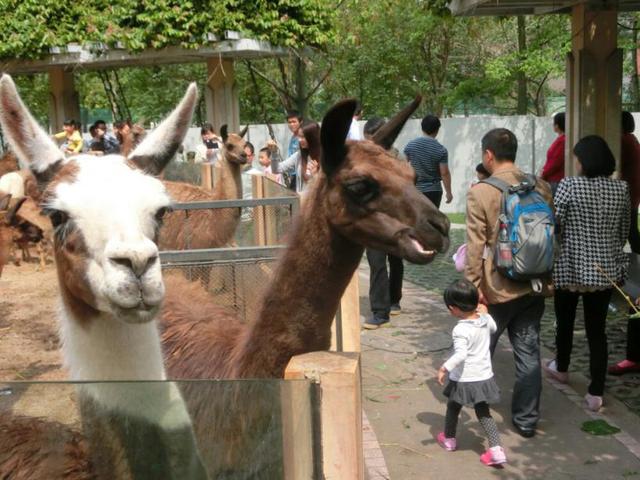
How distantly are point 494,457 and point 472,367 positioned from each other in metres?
0.57

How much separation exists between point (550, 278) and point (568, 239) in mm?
594

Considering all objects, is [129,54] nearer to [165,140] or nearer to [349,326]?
[349,326]

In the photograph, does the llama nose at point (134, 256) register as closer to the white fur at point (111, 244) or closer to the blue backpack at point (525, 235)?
the white fur at point (111, 244)

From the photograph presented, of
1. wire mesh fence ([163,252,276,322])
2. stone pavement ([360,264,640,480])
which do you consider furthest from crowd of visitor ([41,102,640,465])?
wire mesh fence ([163,252,276,322])

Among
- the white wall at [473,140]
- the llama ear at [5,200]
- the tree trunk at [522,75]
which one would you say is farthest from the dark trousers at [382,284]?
the tree trunk at [522,75]

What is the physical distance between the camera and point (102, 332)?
2740mm

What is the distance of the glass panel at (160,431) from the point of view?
78.0 inches

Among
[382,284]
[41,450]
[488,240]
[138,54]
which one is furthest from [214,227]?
[138,54]

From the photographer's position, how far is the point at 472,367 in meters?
5.30

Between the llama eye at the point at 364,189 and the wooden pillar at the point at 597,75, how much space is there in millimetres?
5995

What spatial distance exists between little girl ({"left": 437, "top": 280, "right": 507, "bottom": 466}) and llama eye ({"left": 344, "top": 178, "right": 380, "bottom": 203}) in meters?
1.96

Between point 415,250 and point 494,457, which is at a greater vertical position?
point 415,250

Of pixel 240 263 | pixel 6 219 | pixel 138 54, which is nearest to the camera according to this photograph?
pixel 240 263

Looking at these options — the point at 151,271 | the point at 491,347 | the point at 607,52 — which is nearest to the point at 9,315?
the point at 491,347
